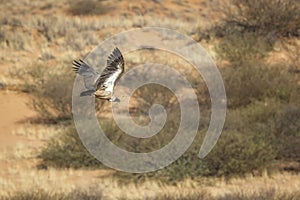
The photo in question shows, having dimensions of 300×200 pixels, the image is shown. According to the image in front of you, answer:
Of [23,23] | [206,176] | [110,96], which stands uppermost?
[23,23]

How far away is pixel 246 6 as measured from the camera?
22312 mm

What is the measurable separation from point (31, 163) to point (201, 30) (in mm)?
12099

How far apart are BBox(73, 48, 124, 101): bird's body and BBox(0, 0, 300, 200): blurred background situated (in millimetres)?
3050

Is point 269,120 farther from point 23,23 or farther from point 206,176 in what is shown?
point 23,23

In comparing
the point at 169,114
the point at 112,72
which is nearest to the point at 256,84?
the point at 169,114

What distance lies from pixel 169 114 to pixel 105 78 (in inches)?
318

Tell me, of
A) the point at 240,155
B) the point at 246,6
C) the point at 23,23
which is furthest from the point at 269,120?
the point at 23,23

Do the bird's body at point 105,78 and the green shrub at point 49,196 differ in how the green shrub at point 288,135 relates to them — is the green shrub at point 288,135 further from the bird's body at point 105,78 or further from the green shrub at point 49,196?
the bird's body at point 105,78

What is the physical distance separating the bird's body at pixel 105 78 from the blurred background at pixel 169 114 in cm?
305

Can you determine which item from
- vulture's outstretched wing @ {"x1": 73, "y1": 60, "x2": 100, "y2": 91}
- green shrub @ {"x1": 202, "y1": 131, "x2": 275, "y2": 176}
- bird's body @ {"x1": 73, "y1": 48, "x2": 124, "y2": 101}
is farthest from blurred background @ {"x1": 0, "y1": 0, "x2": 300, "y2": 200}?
bird's body @ {"x1": 73, "y1": 48, "x2": 124, "y2": 101}

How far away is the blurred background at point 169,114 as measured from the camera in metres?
11.0

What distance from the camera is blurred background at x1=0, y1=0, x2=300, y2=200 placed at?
36.1ft

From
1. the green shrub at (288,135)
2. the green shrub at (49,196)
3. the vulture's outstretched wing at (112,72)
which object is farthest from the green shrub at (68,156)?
the vulture's outstretched wing at (112,72)

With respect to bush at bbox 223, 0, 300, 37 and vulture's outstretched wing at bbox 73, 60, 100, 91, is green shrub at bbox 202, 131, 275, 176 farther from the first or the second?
bush at bbox 223, 0, 300, 37
